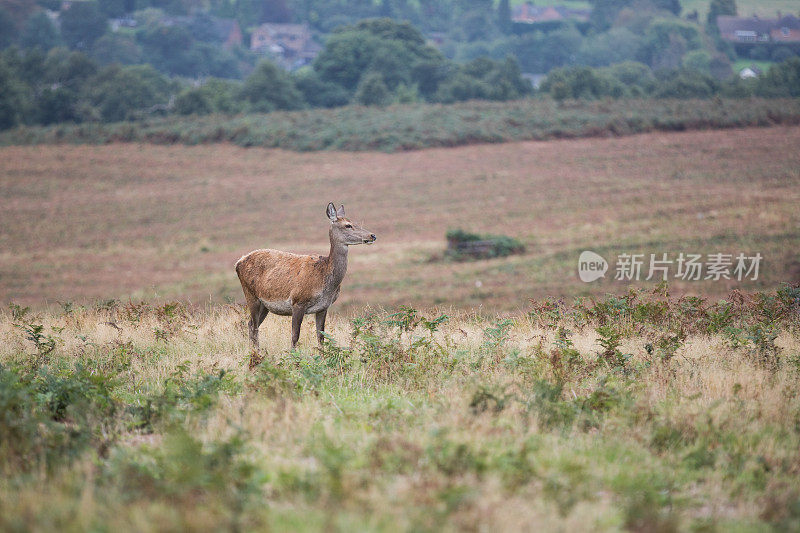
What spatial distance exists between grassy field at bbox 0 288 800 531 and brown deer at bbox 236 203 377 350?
57 centimetres

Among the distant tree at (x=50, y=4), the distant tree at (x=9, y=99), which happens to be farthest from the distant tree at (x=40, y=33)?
the distant tree at (x=9, y=99)

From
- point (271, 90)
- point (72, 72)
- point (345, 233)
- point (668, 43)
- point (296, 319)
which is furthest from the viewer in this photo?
point (668, 43)

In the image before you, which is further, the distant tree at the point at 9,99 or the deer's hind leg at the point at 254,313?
the distant tree at the point at 9,99

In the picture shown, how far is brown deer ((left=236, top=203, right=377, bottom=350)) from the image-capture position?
398 inches

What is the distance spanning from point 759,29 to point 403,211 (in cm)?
7505

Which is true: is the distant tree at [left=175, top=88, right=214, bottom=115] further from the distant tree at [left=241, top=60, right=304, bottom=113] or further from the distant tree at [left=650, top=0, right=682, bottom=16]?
the distant tree at [left=650, top=0, right=682, bottom=16]

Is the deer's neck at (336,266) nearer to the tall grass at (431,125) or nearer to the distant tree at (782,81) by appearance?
the tall grass at (431,125)

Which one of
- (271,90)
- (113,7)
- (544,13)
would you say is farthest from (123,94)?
(544,13)

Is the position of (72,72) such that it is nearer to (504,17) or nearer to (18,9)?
(18,9)

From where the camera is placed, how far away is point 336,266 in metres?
10.2

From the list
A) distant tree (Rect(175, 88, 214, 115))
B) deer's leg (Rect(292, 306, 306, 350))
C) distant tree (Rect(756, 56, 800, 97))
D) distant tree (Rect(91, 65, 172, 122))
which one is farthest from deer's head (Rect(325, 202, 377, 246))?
distant tree (Rect(756, 56, 800, 97))

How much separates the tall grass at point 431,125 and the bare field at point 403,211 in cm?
A: 229

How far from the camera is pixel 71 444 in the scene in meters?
6.33

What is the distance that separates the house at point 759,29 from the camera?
282ft
